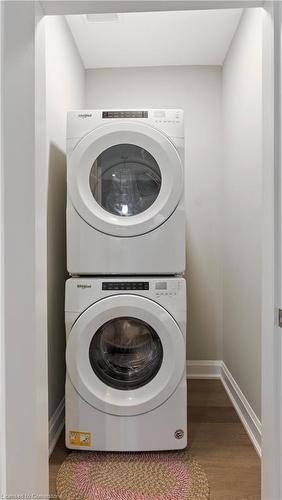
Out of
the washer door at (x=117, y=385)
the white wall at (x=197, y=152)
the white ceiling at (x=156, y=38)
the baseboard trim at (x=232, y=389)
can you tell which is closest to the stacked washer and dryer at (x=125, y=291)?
the washer door at (x=117, y=385)

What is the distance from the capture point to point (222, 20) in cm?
232

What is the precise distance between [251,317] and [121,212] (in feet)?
2.97

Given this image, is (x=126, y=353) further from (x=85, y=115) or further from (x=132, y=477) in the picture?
(x=85, y=115)

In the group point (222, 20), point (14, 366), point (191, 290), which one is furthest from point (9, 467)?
point (222, 20)

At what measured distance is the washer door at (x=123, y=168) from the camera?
188 centimetres

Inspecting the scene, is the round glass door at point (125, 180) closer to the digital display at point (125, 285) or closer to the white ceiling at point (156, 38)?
the digital display at point (125, 285)

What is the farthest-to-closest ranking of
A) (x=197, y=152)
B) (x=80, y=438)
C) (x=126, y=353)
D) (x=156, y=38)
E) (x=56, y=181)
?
(x=197, y=152)
(x=156, y=38)
(x=56, y=181)
(x=126, y=353)
(x=80, y=438)

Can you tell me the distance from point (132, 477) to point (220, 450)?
19.4 inches

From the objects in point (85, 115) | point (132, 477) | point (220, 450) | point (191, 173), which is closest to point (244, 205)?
point (191, 173)

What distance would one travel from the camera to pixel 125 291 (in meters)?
1.88

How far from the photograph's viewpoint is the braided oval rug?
161cm

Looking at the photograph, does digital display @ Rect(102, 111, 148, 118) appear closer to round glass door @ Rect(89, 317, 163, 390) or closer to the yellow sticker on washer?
round glass door @ Rect(89, 317, 163, 390)

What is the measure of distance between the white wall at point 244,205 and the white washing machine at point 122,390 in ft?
1.41

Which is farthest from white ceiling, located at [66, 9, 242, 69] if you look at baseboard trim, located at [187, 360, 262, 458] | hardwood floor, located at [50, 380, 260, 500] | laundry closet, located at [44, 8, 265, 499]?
hardwood floor, located at [50, 380, 260, 500]
